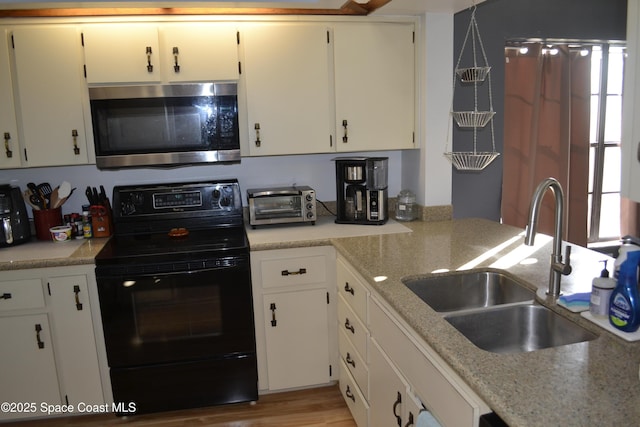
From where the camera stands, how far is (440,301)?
1980 millimetres

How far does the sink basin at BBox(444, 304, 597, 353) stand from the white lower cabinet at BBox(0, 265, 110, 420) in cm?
179

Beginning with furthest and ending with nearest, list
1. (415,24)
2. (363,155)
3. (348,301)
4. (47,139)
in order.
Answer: (363,155), (415,24), (47,139), (348,301)

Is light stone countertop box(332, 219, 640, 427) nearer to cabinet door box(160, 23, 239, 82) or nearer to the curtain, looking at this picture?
cabinet door box(160, 23, 239, 82)

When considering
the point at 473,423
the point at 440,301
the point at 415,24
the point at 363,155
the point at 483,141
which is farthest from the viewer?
the point at 483,141

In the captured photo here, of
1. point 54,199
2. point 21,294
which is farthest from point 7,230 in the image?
point 21,294

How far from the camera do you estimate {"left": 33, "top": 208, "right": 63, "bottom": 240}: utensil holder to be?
275 centimetres

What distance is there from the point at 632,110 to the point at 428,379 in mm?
875

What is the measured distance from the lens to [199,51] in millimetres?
2611

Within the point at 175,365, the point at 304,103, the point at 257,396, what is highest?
the point at 304,103

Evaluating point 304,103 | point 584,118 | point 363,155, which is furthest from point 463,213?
point 304,103

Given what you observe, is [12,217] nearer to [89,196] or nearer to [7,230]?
[7,230]

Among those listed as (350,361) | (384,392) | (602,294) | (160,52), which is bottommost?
(350,361)

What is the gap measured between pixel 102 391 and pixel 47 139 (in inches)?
52.8

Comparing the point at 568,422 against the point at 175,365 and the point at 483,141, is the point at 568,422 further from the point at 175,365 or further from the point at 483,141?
the point at 483,141
